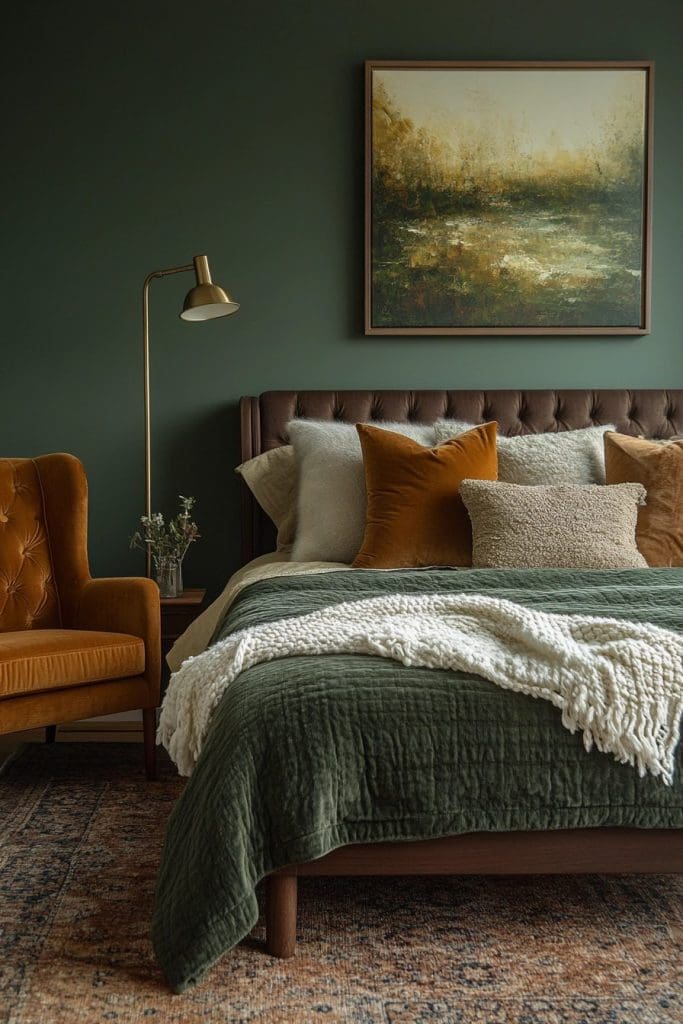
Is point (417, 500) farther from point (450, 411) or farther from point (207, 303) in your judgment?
point (207, 303)

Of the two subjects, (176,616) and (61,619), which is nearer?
(61,619)

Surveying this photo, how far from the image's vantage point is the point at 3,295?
149 inches

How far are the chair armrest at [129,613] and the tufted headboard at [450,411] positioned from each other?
2.39 ft

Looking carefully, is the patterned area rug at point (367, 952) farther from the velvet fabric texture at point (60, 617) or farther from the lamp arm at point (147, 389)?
the lamp arm at point (147, 389)

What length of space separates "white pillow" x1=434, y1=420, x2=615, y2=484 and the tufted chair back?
1320 millimetres

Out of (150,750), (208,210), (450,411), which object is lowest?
(150,750)

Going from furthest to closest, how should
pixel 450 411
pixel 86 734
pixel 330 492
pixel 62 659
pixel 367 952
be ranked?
pixel 450 411, pixel 86 734, pixel 330 492, pixel 62 659, pixel 367 952

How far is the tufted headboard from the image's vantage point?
12.1 feet

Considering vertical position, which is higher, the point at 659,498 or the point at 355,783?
the point at 659,498

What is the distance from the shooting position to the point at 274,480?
11.5ft

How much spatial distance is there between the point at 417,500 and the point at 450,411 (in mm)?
829

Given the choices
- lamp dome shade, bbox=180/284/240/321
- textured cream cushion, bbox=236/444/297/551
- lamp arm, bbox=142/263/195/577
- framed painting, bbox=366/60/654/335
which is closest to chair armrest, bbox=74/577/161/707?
lamp arm, bbox=142/263/195/577

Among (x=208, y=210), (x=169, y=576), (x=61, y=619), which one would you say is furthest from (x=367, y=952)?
(x=208, y=210)

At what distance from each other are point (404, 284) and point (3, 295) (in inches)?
63.6
